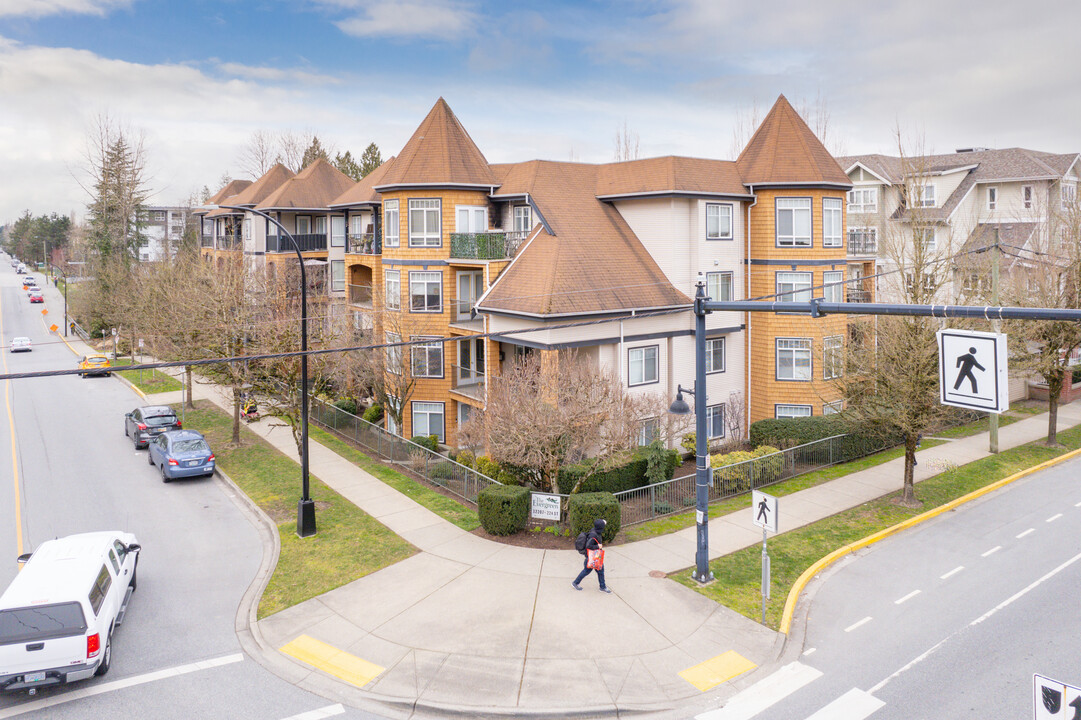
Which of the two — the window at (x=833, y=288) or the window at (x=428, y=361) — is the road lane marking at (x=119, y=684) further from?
the window at (x=833, y=288)

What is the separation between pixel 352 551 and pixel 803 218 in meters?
21.1

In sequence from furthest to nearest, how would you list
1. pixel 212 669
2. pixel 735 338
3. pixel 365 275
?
pixel 365 275 < pixel 735 338 < pixel 212 669

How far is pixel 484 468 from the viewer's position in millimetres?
22969

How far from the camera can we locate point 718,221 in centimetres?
2798

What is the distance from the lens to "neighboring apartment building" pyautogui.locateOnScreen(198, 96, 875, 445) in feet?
87.5

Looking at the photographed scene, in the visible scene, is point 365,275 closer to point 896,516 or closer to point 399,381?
point 399,381

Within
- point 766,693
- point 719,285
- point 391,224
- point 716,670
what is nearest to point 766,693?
point 766,693

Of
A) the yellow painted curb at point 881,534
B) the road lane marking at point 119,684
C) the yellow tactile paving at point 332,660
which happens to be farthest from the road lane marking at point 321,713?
the yellow painted curb at point 881,534

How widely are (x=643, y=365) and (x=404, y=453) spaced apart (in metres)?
9.02

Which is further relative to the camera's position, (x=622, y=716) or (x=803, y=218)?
(x=803, y=218)

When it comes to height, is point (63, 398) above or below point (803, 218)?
below

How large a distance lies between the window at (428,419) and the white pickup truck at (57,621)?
627 inches

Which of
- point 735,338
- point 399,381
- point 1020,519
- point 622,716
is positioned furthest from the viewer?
point 735,338

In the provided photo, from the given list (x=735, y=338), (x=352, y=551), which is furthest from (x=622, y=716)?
(x=735, y=338)
